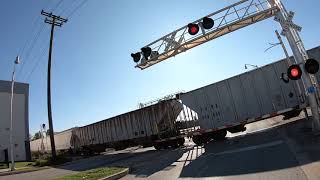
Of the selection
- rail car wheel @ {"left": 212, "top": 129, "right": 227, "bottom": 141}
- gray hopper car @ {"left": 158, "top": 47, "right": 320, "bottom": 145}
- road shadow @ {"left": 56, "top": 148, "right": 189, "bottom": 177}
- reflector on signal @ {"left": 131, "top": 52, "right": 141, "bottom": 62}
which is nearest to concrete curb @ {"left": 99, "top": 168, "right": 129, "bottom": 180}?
road shadow @ {"left": 56, "top": 148, "right": 189, "bottom": 177}

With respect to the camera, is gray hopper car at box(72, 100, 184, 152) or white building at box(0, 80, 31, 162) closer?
gray hopper car at box(72, 100, 184, 152)

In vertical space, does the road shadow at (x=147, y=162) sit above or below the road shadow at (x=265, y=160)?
above

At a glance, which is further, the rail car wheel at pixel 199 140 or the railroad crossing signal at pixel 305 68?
Result: the rail car wheel at pixel 199 140

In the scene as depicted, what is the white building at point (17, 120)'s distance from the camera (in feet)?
125

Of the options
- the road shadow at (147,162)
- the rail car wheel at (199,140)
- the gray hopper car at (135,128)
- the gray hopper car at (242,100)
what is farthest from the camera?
the gray hopper car at (135,128)

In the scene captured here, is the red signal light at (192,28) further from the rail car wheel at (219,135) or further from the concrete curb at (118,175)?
the rail car wheel at (219,135)

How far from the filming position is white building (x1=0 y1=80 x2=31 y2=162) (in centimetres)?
3825

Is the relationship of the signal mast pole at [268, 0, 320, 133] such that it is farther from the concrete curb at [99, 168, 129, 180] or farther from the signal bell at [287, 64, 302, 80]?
the concrete curb at [99, 168, 129, 180]

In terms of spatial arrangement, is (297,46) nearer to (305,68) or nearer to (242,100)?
(305,68)

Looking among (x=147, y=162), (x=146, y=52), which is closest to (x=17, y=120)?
(x=147, y=162)

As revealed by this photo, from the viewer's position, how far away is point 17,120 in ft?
133

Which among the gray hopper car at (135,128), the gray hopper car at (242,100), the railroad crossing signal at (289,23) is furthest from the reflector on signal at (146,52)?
the gray hopper car at (135,128)

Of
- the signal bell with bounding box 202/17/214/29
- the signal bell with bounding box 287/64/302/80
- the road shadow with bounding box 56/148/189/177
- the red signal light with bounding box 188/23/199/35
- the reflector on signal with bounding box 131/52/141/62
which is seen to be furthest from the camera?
the reflector on signal with bounding box 131/52/141/62

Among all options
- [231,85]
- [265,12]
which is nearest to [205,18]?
[265,12]
